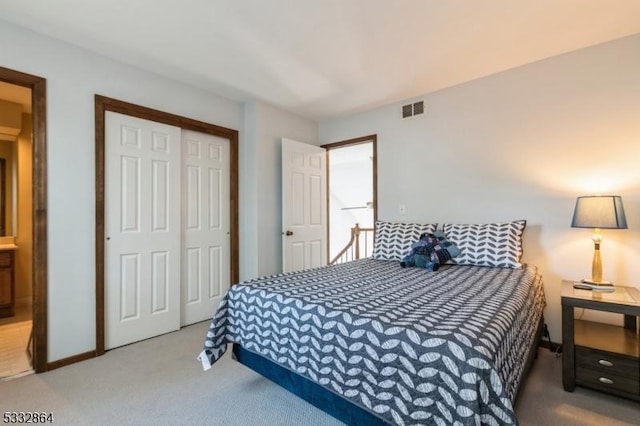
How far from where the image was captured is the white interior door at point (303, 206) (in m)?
3.65

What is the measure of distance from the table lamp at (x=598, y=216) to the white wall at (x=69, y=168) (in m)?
3.65

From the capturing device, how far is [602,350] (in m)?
1.83

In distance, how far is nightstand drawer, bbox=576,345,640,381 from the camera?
1724mm

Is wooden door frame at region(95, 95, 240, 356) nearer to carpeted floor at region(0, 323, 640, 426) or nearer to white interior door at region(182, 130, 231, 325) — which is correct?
white interior door at region(182, 130, 231, 325)

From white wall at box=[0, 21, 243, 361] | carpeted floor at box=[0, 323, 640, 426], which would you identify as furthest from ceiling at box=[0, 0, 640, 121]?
carpeted floor at box=[0, 323, 640, 426]

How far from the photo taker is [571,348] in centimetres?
188

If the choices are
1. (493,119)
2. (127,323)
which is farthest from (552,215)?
(127,323)

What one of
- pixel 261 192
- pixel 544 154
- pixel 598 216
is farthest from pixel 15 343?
pixel 544 154

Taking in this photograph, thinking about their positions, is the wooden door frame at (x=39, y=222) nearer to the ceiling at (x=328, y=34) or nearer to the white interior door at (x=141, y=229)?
the white interior door at (x=141, y=229)

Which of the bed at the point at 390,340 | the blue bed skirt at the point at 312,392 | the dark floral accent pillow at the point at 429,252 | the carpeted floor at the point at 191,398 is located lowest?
the carpeted floor at the point at 191,398

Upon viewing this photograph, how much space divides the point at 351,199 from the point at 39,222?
570 centimetres

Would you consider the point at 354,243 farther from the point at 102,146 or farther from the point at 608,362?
the point at 102,146

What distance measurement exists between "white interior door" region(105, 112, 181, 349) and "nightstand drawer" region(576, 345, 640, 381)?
3188mm

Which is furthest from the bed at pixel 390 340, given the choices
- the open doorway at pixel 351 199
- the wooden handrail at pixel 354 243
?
the wooden handrail at pixel 354 243
